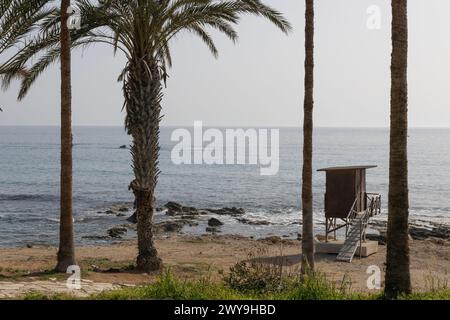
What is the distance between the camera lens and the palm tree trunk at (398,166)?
11273mm

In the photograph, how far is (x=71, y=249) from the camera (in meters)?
16.4

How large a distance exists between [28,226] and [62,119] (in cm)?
2511

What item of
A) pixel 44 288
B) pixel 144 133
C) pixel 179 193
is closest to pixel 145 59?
pixel 144 133

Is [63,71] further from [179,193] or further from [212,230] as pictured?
[179,193]

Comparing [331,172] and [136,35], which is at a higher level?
[136,35]

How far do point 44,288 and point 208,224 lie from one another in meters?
28.0

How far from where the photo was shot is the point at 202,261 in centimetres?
2241

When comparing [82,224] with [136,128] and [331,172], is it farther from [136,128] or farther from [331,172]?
[136,128]

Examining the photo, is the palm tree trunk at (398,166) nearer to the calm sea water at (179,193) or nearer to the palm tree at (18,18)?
the palm tree at (18,18)

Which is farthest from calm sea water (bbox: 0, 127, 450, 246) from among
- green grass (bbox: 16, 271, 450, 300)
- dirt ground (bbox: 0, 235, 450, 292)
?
green grass (bbox: 16, 271, 450, 300)

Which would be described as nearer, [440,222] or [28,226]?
[28,226]

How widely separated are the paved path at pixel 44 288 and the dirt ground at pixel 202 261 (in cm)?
48
